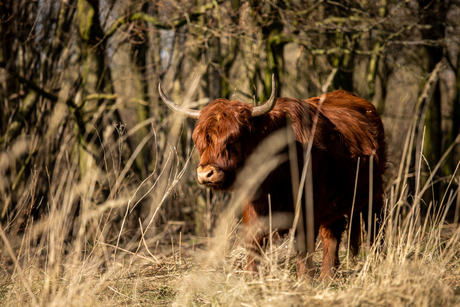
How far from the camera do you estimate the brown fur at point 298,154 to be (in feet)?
11.5

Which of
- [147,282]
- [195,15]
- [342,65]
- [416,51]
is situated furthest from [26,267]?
[416,51]

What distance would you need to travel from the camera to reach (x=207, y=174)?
10.8ft

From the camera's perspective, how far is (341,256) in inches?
198

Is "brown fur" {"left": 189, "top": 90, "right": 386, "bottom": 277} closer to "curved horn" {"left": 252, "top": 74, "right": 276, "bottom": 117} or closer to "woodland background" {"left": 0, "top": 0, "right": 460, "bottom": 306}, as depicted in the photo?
"curved horn" {"left": 252, "top": 74, "right": 276, "bottom": 117}

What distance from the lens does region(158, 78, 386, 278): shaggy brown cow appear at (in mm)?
3490

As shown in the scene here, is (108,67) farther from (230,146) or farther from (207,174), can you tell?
(207,174)

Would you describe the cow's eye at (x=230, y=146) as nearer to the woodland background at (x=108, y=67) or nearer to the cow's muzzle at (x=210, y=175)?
the cow's muzzle at (x=210, y=175)

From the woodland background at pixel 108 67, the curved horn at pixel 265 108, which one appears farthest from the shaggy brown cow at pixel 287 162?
the woodland background at pixel 108 67

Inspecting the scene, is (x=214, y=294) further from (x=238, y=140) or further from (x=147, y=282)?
(x=238, y=140)

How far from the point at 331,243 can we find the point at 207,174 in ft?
5.99

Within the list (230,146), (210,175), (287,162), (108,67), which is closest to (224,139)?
(230,146)

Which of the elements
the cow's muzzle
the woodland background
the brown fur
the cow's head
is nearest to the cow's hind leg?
the brown fur

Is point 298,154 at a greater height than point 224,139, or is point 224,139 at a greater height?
point 224,139

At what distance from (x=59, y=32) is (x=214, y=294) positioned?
211 inches
